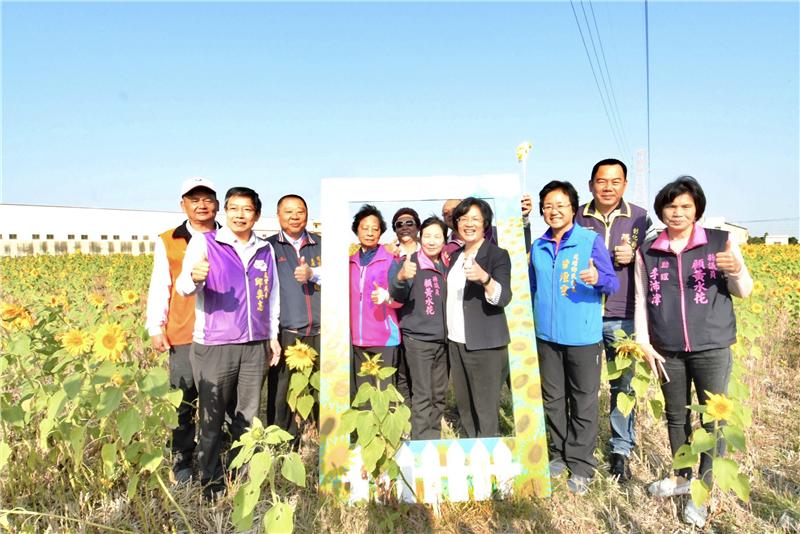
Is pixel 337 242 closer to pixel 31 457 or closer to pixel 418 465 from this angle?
pixel 418 465

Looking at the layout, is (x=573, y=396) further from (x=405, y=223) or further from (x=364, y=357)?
(x=405, y=223)

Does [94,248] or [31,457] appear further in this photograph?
[94,248]

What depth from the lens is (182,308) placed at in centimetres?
327

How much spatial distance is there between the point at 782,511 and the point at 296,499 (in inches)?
114

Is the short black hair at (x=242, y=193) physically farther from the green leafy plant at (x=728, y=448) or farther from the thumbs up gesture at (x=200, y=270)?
the green leafy plant at (x=728, y=448)

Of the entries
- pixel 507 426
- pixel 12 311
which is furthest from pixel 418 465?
pixel 12 311

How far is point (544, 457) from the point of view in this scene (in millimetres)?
2943

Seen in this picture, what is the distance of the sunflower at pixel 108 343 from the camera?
2168 millimetres

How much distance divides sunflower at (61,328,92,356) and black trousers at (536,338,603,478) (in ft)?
8.79

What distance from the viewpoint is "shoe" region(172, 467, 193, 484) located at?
3.11 metres

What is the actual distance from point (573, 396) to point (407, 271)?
1392mm

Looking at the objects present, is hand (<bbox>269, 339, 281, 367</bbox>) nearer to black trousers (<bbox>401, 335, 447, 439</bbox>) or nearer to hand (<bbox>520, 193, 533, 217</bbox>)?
black trousers (<bbox>401, 335, 447, 439</bbox>)

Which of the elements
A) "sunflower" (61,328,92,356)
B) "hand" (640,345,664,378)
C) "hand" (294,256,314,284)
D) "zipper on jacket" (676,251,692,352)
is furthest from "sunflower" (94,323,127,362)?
"zipper on jacket" (676,251,692,352)

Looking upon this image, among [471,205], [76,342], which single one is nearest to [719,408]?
[471,205]
